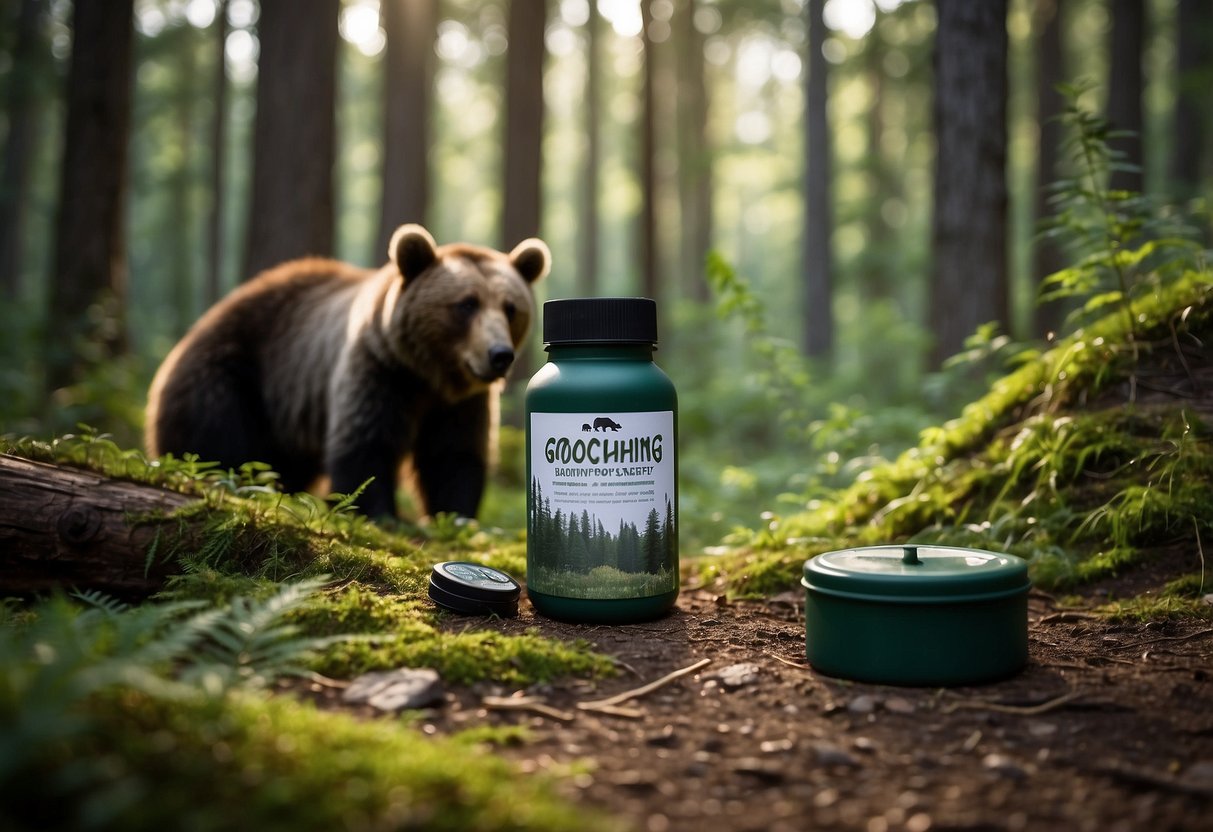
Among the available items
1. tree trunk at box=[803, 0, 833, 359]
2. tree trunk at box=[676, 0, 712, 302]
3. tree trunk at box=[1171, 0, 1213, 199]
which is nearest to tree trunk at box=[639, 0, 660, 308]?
tree trunk at box=[803, 0, 833, 359]

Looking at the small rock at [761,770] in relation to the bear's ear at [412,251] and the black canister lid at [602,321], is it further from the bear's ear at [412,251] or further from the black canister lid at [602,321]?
the bear's ear at [412,251]

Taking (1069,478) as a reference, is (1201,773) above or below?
below

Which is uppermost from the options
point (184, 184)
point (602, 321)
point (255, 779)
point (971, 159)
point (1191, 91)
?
point (184, 184)

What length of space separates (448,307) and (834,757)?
312 centimetres

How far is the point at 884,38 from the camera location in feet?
59.6

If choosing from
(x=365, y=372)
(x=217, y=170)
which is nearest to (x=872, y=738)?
(x=365, y=372)

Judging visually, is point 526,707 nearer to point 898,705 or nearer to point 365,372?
point 898,705

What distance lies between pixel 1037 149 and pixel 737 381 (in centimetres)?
643

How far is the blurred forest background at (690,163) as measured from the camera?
21.3 feet

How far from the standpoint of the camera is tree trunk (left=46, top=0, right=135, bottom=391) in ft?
29.8

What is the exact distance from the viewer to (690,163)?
842 inches

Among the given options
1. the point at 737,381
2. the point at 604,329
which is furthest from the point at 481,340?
the point at 737,381

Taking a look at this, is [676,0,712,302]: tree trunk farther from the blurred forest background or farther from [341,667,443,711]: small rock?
[341,667,443,711]: small rock

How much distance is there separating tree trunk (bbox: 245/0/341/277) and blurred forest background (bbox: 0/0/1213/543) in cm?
2
